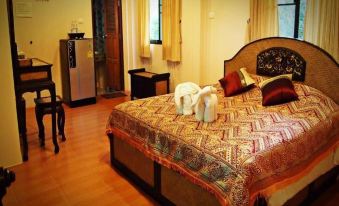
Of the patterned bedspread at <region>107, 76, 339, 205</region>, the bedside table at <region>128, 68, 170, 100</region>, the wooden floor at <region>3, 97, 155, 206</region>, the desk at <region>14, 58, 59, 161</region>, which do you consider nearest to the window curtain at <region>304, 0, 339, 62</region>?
the patterned bedspread at <region>107, 76, 339, 205</region>

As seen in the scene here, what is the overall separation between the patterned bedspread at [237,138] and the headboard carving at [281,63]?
0.79 ft

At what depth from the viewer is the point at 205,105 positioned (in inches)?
98.5

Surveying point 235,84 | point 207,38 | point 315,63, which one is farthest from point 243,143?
point 207,38

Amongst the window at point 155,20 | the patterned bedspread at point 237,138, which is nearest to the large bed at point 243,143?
the patterned bedspread at point 237,138

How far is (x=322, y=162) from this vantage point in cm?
250

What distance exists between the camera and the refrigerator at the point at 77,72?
523 cm

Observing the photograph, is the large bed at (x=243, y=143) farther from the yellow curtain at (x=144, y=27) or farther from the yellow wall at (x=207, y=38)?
the yellow curtain at (x=144, y=27)

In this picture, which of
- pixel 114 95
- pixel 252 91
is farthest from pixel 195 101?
pixel 114 95

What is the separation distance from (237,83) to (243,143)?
1.50 metres

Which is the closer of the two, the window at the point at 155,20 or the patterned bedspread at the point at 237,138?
the patterned bedspread at the point at 237,138

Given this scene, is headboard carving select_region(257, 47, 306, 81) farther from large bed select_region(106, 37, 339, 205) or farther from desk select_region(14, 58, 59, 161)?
desk select_region(14, 58, 59, 161)

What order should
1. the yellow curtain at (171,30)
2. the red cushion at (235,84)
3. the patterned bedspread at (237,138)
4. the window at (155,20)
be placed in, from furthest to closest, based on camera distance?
the window at (155,20) < the yellow curtain at (171,30) < the red cushion at (235,84) < the patterned bedspread at (237,138)

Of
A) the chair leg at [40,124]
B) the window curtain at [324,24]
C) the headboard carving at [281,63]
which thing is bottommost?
the chair leg at [40,124]

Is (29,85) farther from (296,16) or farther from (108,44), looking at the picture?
(108,44)
